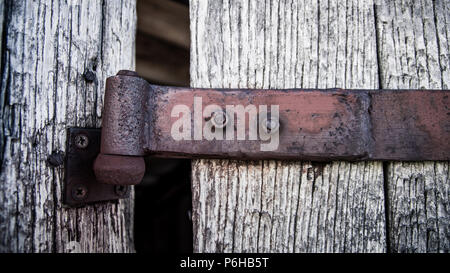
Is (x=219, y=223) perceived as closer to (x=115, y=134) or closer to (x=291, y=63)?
(x=115, y=134)

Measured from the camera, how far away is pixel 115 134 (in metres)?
0.52

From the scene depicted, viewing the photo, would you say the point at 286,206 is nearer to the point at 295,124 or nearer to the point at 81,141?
the point at 295,124

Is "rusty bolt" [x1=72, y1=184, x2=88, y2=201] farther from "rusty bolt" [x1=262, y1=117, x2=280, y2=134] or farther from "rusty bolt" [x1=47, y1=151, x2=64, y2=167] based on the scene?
"rusty bolt" [x1=262, y1=117, x2=280, y2=134]

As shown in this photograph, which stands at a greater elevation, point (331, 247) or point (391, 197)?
point (391, 197)

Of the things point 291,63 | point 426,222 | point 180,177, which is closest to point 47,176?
point 291,63

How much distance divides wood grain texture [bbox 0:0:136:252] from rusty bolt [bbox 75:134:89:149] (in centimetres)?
3

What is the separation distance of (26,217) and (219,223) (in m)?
0.39

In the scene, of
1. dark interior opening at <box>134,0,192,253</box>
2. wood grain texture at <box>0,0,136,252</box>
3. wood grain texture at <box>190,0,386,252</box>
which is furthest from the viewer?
dark interior opening at <box>134,0,192,253</box>

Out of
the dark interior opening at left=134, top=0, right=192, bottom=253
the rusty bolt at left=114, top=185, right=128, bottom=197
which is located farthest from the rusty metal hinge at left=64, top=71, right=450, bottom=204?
the dark interior opening at left=134, top=0, right=192, bottom=253

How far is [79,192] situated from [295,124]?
0.48 m

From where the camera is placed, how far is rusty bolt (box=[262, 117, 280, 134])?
0.57m
